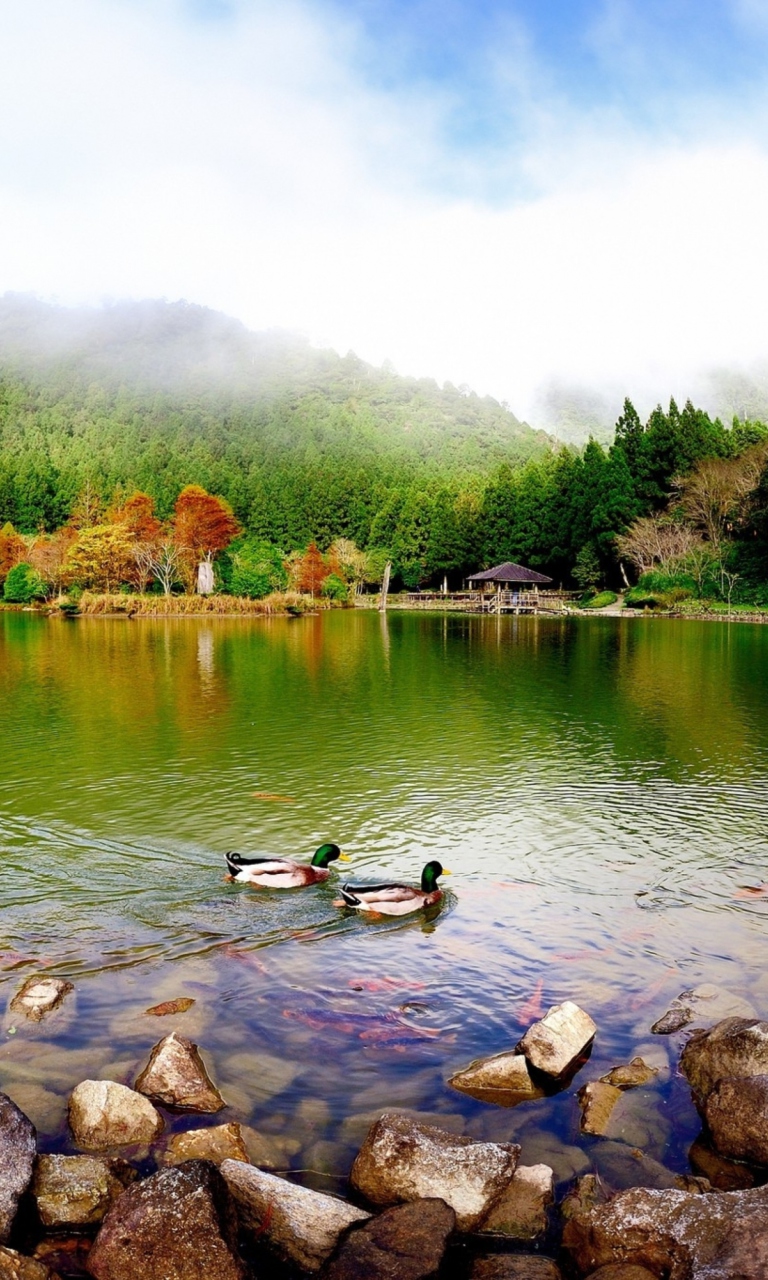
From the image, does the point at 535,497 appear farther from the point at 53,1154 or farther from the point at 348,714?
the point at 53,1154

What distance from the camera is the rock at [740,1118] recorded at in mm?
4430

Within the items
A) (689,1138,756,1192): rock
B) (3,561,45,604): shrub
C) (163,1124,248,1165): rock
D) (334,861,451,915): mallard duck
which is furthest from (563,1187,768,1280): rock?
(3,561,45,604): shrub

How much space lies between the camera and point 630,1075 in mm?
5121

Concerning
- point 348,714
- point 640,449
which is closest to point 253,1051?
point 348,714

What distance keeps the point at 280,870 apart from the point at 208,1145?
3797 millimetres

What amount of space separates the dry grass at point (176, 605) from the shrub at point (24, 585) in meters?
4.77

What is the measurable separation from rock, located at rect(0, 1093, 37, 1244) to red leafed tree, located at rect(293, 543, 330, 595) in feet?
212

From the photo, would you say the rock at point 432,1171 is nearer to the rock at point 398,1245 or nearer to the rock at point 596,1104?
the rock at point 398,1245

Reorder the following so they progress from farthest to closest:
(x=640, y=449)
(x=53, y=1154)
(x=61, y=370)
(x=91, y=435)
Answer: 1. (x=61, y=370)
2. (x=91, y=435)
3. (x=640, y=449)
4. (x=53, y=1154)

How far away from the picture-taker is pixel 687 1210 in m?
3.75

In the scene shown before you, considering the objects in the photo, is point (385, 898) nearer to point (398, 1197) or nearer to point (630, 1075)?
point (630, 1075)

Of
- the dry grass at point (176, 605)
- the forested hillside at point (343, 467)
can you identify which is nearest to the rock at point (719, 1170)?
the forested hillside at point (343, 467)

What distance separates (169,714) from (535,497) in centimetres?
5797

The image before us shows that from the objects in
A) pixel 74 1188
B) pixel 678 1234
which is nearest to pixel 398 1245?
pixel 678 1234
